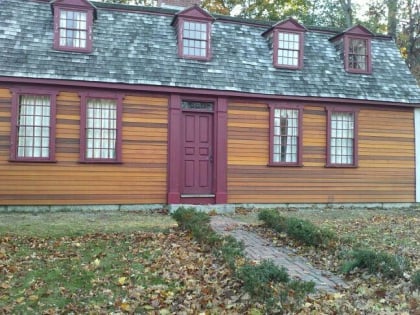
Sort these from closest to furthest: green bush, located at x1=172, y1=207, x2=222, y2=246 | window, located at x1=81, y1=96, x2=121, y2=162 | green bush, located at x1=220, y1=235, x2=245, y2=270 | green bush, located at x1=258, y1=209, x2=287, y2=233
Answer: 1. green bush, located at x1=220, y1=235, x2=245, y2=270
2. green bush, located at x1=172, y1=207, x2=222, y2=246
3. green bush, located at x1=258, y1=209, x2=287, y2=233
4. window, located at x1=81, y1=96, x2=121, y2=162

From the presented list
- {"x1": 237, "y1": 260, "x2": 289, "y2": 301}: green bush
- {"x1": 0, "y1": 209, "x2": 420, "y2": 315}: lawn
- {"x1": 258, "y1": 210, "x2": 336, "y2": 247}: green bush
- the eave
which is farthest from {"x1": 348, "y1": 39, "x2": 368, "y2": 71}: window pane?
{"x1": 237, "y1": 260, "x2": 289, "y2": 301}: green bush

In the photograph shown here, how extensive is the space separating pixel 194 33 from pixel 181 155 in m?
3.55

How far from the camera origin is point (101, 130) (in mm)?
→ 12359

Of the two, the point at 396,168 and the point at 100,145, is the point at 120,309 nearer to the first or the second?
the point at 100,145

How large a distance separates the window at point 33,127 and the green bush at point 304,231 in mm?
6230

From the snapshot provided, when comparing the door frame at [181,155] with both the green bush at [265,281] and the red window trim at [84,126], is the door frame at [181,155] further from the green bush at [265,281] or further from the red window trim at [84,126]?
the green bush at [265,281]

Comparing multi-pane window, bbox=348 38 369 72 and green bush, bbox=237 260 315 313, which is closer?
green bush, bbox=237 260 315 313

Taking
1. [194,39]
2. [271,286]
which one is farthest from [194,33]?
[271,286]

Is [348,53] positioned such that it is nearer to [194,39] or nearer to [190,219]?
[194,39]

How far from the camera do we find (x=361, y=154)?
14445 millimetres

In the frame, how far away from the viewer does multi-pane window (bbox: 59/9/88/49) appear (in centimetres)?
1248

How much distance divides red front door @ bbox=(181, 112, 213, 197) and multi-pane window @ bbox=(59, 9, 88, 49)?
11.1 feet

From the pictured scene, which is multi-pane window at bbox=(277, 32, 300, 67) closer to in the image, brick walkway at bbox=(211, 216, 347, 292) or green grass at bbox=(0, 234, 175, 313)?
brick walkway at bbox=(211, 216, 347, 292)

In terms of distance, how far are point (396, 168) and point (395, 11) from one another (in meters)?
13.4
